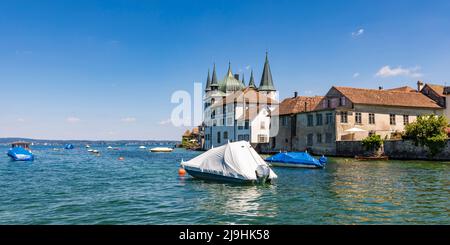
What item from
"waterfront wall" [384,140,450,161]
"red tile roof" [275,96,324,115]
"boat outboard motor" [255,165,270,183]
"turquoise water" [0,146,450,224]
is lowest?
"turquoise water" [0,146,450,224]

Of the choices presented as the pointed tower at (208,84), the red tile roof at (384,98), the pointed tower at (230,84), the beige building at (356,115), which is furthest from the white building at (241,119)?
the red tile roof at (384,98)

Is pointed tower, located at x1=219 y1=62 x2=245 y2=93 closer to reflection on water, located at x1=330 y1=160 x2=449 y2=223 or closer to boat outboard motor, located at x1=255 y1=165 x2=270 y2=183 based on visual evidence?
reflection on water, located at x1=330 y1=160 x2=449 y2=223

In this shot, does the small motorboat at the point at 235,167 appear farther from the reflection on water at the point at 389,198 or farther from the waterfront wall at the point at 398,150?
the waterfront wall at the point at 398,150

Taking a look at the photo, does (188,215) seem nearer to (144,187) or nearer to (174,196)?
(174,196)

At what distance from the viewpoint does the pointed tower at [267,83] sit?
119562mm

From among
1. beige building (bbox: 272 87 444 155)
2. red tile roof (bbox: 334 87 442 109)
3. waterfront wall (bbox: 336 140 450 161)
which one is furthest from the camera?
red tile roof (bbox: 334 87 442 109)

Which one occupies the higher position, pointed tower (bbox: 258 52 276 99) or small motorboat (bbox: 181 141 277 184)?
pointed tower (bbox: 258 52 276 99)

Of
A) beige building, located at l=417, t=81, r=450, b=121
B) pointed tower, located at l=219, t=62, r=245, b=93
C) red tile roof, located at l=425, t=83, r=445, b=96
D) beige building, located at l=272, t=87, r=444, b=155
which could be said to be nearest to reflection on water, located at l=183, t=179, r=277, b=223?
beige building, located at l=272, t=87, r=444, b=155

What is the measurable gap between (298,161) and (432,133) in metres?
19.0

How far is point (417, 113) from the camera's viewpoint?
6159 cm

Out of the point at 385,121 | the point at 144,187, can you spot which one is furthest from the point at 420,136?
the point at 144,187

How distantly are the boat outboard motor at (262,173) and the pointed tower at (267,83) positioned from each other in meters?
96.1

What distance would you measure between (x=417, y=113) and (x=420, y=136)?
18.1 meters

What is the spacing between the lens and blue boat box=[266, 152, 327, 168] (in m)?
37.7
